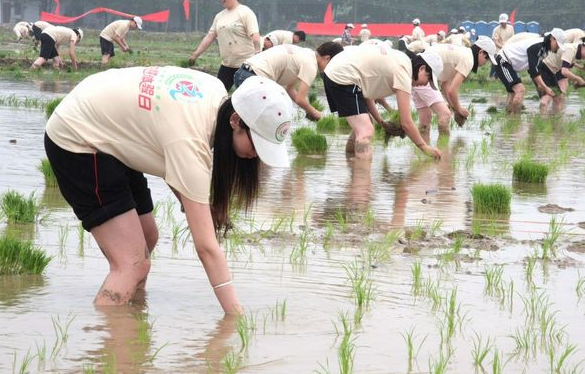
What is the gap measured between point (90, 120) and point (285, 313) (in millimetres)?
1175

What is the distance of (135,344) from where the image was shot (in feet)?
15.1

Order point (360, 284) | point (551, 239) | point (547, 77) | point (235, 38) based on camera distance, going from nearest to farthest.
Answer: point (360, 284) < point (551, 239) < point (235, 38) < point (547, 77)

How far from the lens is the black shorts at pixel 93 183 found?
16.1 ft

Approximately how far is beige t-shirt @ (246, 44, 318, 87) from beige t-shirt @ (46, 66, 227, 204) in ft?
21.0

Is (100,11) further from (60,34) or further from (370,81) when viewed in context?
(370,81)

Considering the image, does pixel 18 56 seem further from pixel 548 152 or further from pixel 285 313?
pixel 285 313

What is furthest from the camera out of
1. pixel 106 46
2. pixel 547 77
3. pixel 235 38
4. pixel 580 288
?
pixel 106 46

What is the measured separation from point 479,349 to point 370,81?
21.8 feet

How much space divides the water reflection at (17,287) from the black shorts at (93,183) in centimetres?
53

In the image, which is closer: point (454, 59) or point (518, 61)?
point (454, 59)

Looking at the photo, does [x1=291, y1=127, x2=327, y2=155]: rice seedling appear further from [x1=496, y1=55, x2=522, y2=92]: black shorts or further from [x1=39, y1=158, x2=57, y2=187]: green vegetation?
[x1=496, y1=55, x2=522, y2=92]: black shorts

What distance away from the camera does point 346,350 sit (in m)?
4.29

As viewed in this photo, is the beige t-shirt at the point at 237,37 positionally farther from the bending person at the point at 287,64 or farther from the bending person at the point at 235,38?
the bending person at the point at 287,64

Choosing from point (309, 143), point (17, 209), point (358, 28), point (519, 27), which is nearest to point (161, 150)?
point (17, 209)
